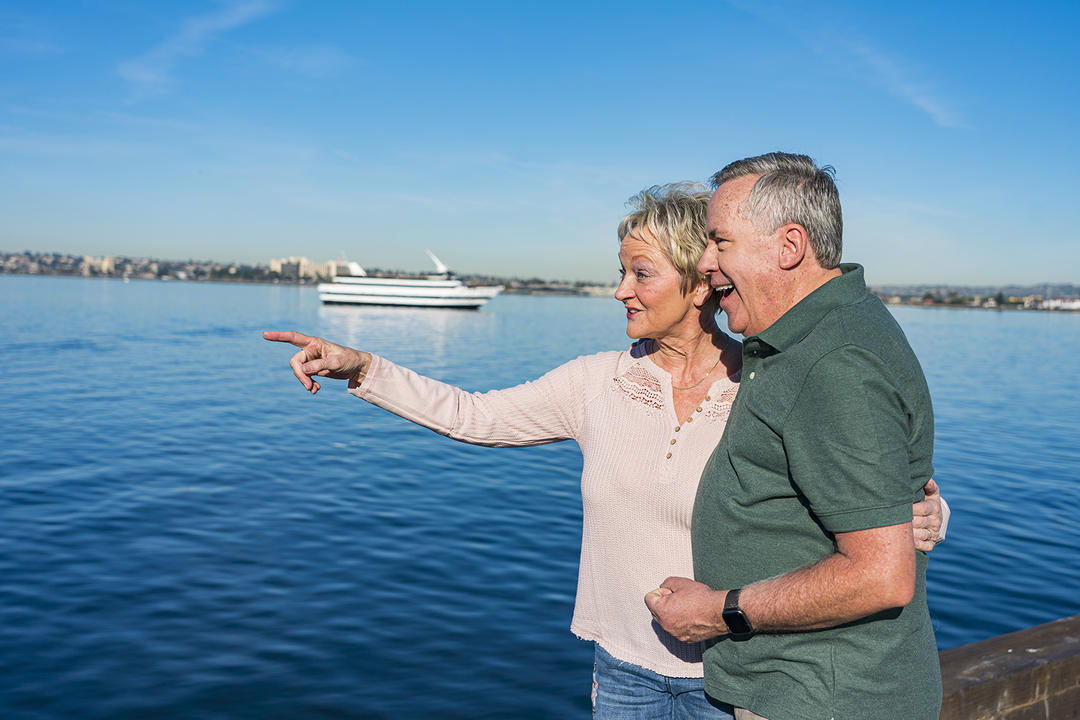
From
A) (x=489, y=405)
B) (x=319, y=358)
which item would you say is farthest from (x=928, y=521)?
(x=319, y=358)

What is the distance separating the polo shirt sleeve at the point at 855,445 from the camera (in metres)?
1.30

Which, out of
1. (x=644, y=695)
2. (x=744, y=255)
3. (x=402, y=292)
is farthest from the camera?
(x=402, y=292)

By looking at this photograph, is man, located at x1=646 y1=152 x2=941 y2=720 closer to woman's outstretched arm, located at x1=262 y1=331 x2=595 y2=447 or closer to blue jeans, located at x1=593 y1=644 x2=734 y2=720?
blue jeans, located at x1=593 y1=644 x2=734 y2=720

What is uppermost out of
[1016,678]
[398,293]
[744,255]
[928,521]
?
[744,255]

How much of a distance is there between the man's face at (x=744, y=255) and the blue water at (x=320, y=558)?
4.66 metres

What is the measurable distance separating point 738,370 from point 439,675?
4.58 metres

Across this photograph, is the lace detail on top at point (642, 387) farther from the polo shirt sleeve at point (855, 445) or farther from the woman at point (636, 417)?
the polo shirt sleeve at point (855, 445)

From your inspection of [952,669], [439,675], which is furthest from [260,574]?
[952,669]

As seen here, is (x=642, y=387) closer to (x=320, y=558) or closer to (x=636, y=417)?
(x=636, y=417)

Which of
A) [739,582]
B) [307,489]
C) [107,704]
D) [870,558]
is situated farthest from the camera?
[307,489]

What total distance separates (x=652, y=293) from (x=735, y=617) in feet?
2.93

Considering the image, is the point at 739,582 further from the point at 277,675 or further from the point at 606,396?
the point at 277,675

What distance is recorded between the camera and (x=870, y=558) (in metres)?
1.33

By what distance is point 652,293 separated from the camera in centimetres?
212
